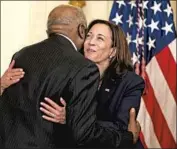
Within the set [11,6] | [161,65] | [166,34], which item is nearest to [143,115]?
[161,65]

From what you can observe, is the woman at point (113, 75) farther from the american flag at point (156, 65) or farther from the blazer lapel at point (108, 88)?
the american flag at point (156, 65)

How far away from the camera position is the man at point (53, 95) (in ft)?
5.44

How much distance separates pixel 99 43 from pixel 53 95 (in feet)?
2.93

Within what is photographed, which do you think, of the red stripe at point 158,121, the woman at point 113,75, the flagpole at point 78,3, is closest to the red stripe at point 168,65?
the red stripe at point 158,121

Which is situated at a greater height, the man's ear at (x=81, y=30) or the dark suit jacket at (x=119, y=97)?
the man's ear at (x=81, y=30)

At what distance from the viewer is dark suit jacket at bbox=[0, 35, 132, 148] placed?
1657mm

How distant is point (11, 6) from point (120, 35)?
211 centimetres

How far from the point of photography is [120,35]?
2.50 metres

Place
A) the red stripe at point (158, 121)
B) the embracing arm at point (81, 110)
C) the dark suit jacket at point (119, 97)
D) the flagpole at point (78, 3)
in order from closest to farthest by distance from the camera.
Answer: the embracing arm at point (81, 110), the dark suit jacket at point (119, 97), the red stripe at point (158, 121), the flagpole at point (78, 3)

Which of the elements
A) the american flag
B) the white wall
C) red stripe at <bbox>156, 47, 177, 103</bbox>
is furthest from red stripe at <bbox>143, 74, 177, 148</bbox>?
the white wall

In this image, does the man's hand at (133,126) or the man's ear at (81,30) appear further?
the man's hand at (133,126)

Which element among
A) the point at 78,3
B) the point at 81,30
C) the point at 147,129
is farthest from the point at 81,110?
the point at 78,3

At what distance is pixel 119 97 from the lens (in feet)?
7.38

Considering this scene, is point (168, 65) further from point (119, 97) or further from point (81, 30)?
point (81, 30)
